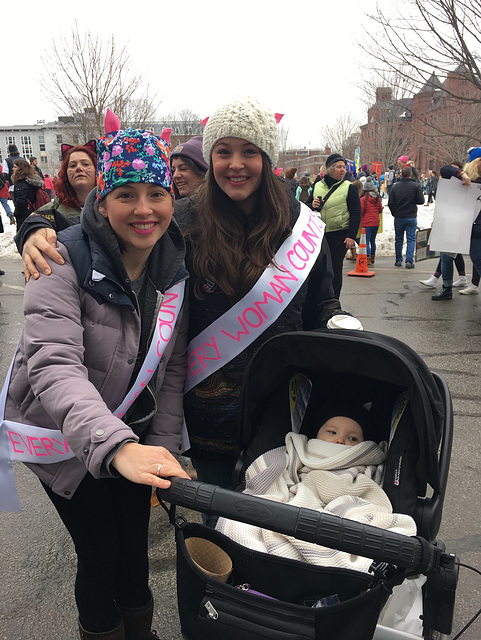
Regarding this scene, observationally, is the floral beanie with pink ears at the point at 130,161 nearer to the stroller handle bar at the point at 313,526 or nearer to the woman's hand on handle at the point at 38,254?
the woman's hand on handle at the point at 38,254

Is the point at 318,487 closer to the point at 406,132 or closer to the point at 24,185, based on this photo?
the point at 24,185

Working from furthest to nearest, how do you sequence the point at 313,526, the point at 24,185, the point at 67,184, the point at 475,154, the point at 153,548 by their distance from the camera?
the point at 24,185 → the point at 475,154 → the point at 67,184 → the point at 153,548 → the point at 313,526

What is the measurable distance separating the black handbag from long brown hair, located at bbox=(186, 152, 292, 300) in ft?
3.13

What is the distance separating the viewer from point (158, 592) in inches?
102

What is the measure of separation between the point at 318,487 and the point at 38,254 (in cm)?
125

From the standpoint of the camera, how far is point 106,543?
5.99 feet

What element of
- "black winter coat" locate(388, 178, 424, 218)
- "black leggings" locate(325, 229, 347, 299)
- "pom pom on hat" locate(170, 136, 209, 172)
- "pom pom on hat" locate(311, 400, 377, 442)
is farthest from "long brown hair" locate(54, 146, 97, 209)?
"black winter coat" locate(388, 178, 424, 218)

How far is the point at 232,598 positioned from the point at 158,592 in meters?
1.41

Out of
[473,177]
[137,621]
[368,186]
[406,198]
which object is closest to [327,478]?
[137,621]

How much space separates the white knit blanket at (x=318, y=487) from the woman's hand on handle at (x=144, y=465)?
0.47 m

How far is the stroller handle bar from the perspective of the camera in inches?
47.1

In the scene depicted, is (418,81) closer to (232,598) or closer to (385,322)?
(385,322)

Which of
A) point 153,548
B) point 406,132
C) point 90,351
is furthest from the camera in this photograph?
point 406,132

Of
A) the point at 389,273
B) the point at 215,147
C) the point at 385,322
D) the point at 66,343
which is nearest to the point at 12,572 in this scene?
the point at 66,343
